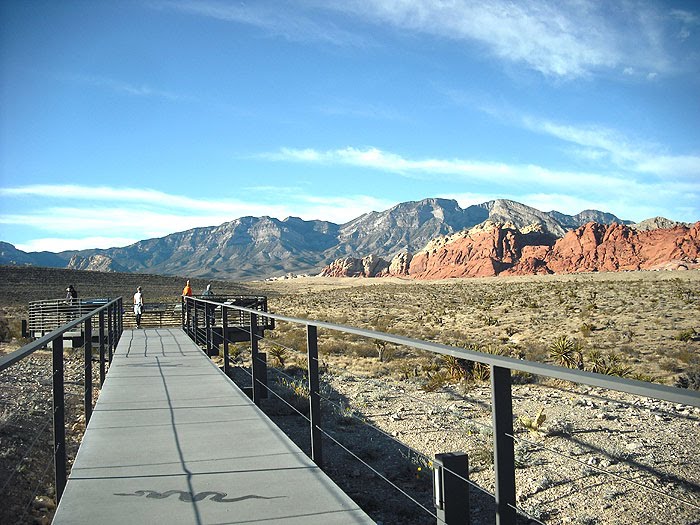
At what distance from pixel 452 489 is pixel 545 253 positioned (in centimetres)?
14638

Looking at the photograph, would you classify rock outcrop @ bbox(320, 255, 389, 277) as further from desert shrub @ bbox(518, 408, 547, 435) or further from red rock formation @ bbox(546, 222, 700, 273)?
desert shrub @ bbox(518, 408, 547, 435)

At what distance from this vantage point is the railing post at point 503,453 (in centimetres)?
260

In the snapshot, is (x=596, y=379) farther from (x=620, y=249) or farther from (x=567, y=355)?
(x=620, y=249)

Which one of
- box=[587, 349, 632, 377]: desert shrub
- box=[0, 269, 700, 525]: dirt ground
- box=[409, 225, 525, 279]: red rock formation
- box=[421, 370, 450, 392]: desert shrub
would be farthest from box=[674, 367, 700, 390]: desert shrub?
box=[409, 225, 525, 279]: red rock formation

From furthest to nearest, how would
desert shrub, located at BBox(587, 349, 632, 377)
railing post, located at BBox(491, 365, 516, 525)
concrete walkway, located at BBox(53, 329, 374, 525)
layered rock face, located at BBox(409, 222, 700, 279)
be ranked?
layered rock face, located at BBox(409, 222, 700, 279) < desert shrub, located at BBox(587, 349, 632, 377) < concrete walkway, located at BBox(53, 329, 374, 525) < railing post, located at BBox(491, 365, 516, 525)

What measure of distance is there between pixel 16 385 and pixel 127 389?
638 centimetres

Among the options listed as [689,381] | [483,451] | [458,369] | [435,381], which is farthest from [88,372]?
[689,381]

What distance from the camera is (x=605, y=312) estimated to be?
28875 mm

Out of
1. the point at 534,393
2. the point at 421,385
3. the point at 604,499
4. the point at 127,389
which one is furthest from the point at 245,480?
the point at 421,385

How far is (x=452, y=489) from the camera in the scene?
283 centimetres

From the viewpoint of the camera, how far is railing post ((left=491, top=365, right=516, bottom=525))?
2.60 meters

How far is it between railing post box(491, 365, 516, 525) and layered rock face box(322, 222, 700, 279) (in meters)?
109

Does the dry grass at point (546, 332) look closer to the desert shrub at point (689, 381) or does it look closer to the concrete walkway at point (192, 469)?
the desert shrub at point (689, 381)

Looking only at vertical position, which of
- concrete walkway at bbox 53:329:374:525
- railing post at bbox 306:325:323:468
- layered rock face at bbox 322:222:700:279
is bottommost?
concrete walkway at bbox 53:329:374:525
